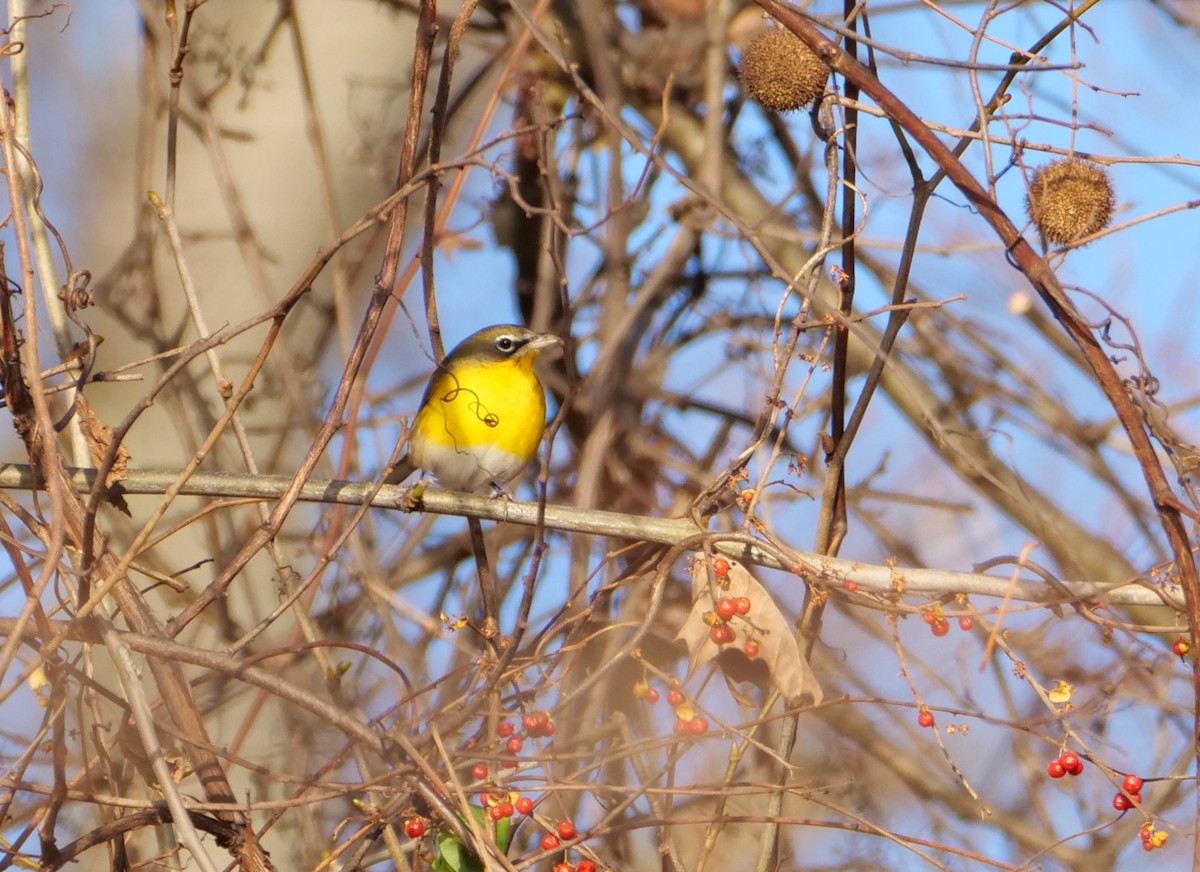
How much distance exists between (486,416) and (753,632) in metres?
1.78

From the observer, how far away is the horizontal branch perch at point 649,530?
2.24 metres

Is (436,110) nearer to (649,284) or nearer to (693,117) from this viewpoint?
(649,284)

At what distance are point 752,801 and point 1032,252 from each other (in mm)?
2241

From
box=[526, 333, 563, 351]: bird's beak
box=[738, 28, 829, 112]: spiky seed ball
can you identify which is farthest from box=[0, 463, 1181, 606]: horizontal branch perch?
box=[526, 333, 563, 351]: bird's beak

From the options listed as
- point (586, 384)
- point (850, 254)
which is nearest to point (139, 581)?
point (586, 384)

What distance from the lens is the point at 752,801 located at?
387cm

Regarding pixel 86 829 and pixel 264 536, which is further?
pixel 86 829

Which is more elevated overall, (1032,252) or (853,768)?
(1032,252)

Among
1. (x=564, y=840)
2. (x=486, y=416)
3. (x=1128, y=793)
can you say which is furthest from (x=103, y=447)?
(x=1128, y=793)

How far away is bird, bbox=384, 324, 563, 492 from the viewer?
4.15 meters

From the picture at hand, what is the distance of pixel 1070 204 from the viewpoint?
2.32 m

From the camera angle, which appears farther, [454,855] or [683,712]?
[683,712]

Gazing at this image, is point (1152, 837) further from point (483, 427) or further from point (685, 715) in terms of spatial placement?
point (483, 427)

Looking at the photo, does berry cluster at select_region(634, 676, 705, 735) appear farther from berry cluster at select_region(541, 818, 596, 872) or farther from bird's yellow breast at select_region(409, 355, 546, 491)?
bird's yellow breast at select_region(409, 355, 546, 491)
